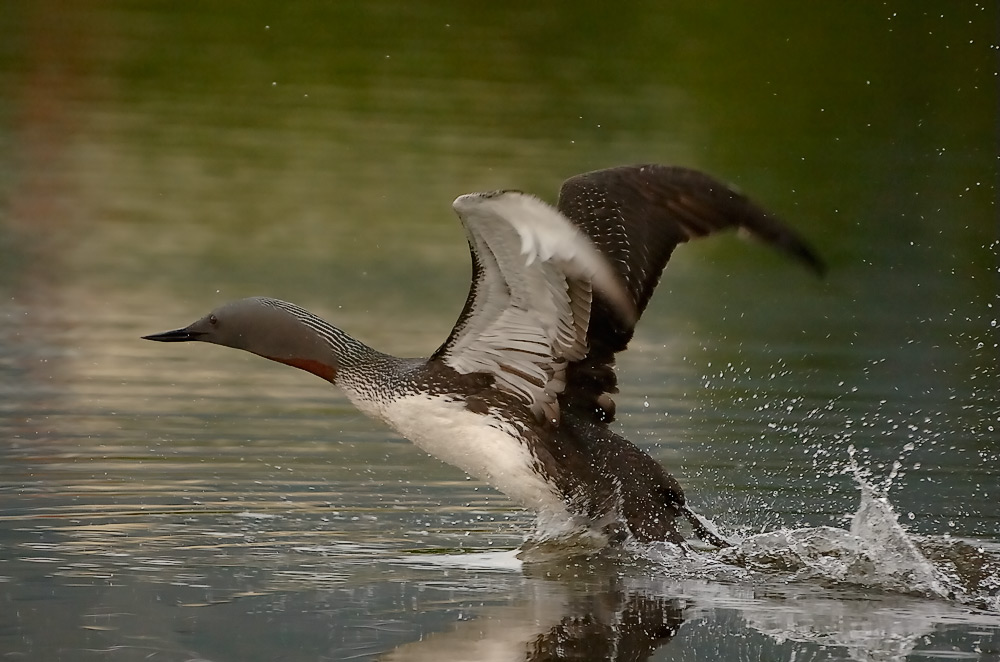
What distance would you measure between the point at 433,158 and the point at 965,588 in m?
11.5

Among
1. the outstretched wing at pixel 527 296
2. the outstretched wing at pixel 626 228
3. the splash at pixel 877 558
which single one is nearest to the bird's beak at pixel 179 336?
the outstretched wing at pixel 527 296

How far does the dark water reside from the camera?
20.0 feet

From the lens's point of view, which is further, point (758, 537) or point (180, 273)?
point (180, 273)

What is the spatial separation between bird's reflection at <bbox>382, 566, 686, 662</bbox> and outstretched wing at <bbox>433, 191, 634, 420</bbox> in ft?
3.13

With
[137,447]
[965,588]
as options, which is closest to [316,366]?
[137,447]

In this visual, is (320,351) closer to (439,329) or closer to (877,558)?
(877,558)

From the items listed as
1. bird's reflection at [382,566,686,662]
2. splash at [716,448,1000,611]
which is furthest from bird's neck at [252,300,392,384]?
splash at [716,448,1000,611]

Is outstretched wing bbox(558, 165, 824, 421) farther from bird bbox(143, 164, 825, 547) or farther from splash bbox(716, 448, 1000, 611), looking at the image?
splash bbox(716, 448, 1000, 611)

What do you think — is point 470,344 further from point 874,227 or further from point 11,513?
point 874,227

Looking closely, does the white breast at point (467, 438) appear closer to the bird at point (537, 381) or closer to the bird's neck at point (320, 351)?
the bird at point (537, 381)

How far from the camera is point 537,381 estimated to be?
23.8 feet

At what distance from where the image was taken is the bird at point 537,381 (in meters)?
7.04

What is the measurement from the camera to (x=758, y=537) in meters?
7.02

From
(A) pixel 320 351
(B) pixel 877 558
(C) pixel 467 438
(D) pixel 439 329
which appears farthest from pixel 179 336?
(D) pixel 439 329
